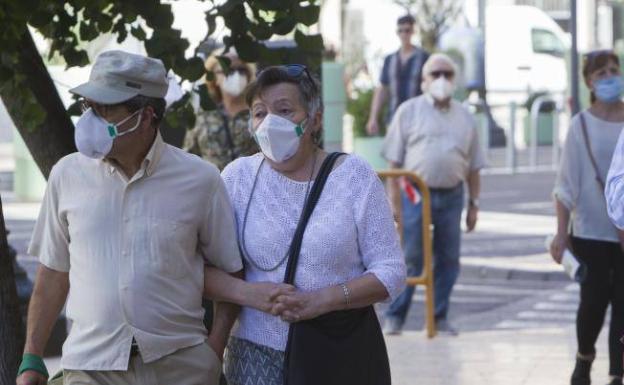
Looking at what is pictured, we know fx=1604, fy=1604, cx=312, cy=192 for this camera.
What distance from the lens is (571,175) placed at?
305 inches

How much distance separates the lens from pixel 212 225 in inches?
175

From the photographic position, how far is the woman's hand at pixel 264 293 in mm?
4340

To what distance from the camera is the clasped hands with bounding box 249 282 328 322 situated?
4320mm

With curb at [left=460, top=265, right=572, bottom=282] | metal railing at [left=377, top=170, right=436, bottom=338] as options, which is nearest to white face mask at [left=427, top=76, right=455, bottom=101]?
metal railing at [left=377, top=170, right=436, bottom=338]

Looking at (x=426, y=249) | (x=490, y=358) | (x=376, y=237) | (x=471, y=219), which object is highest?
(x=376, y=237)

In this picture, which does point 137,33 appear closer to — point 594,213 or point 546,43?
point 594,213

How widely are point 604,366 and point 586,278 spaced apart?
1.35 m

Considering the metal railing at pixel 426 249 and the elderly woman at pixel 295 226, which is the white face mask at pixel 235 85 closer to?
the metal railing at pixel 426 249

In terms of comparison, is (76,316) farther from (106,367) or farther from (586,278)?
(586,278)

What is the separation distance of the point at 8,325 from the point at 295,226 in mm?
1474

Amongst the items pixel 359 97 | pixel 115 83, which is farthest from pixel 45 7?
pixel 359 97

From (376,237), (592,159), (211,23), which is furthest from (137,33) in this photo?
(592,159)

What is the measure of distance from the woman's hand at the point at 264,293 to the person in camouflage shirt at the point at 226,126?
3.92 m

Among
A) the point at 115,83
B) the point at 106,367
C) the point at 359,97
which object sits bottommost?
the point at 359,97
